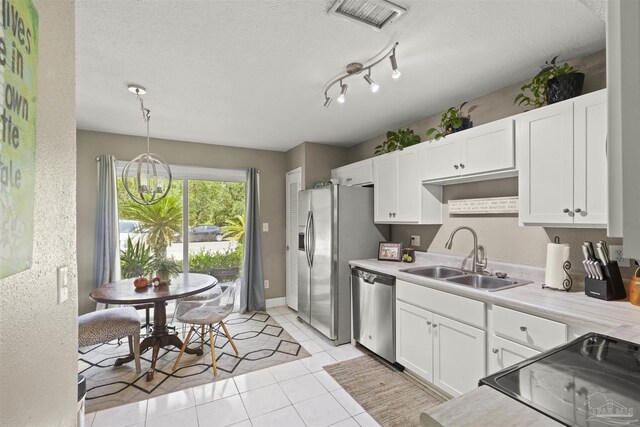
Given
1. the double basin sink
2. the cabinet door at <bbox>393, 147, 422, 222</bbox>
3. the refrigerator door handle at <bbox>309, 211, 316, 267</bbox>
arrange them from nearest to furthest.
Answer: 1. the double basin sink
2. the cabinet door at <bbox>393, 147, 422, 222</bbox>
3. the refrigerator door handle at <bbox>309, 211, 316, 267</bbox>

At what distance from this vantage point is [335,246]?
3393 millimetres

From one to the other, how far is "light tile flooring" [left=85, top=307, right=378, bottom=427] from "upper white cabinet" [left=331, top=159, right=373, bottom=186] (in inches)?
81.2

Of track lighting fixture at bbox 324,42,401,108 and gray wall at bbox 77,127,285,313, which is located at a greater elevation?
track lighting fixture at bbox 324,42,401,108

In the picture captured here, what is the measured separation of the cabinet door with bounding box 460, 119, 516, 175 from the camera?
2.20 metres

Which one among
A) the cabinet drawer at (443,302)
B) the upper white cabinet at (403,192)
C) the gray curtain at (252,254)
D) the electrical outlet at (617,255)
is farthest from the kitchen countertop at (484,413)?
the gray curtain at (252,254)

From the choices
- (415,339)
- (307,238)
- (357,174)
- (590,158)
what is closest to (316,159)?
(357,174)

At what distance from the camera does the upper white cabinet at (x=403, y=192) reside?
9.84 ft

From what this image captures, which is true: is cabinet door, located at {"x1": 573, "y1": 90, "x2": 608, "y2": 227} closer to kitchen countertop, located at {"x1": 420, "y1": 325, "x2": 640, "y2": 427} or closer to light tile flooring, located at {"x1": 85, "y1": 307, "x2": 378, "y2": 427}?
kitchen countertop, located at {"x1": 420, "y1": 325, "x2": 640, "y2": 427}

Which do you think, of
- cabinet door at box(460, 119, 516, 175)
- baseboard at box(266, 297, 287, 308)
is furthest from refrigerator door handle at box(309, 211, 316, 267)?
cabinet door at box(460, 119, 516, 175)

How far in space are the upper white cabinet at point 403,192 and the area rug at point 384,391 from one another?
55.6 inches

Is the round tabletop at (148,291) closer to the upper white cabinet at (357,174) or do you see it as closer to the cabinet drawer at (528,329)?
the upper white cabinet at (357,174)

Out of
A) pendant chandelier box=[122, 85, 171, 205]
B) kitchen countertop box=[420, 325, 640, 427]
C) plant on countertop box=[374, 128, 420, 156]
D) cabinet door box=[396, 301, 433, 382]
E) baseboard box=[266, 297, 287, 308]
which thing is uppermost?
plant on countertop box=[374, 128, 420, 156]

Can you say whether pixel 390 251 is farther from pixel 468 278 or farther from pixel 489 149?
pixel 489 149

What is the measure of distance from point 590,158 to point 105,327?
3654mm
